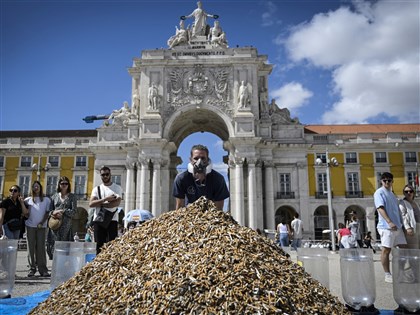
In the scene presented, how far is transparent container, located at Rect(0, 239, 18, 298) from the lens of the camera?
5.67 metres

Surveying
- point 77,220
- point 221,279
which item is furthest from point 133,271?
point 77,220

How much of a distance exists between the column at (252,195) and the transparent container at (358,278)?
956 inches

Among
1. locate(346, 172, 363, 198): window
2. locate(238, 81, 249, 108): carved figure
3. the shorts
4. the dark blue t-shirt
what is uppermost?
locate(238, 81, 249, 108): carved figure

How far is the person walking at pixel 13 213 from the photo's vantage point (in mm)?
8625

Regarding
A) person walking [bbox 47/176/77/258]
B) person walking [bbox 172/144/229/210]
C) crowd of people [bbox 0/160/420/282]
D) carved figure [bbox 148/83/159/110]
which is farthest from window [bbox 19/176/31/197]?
person walking [bbox 172/144/229/210]

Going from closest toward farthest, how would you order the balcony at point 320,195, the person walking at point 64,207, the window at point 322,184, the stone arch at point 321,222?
the person walking at point 64,207
the balcony at point 320,195
the stone arch at point 321,222
the window at point 322,184

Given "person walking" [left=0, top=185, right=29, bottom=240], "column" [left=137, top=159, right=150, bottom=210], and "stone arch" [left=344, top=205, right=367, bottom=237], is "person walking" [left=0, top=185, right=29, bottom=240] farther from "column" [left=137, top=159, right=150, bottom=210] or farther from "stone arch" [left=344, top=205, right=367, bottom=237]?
"stone arch" [left=344, top=205, right=367, bottom=237]

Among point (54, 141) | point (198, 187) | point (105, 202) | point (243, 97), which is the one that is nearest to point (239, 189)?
point (243, 97)

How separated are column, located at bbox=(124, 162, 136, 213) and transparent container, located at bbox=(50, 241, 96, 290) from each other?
82.5 feet

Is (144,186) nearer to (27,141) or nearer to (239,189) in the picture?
(239,189)

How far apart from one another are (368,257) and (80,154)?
33.8 metres

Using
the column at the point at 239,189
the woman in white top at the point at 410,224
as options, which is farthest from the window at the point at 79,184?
the woman in white top at the point at 410,224

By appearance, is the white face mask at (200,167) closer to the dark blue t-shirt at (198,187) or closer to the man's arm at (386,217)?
the dark blue t-shirt at (198,187)

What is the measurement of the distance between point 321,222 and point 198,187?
30196 mm
